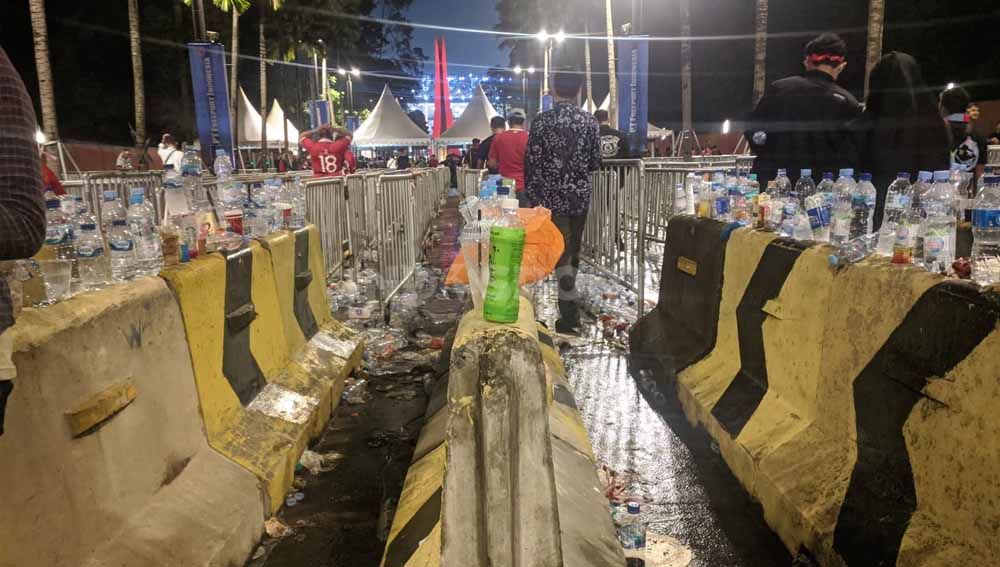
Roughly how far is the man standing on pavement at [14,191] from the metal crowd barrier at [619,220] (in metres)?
6.55

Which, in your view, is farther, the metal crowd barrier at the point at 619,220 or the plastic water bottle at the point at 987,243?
the metal crowd barrier at the point at 619,220

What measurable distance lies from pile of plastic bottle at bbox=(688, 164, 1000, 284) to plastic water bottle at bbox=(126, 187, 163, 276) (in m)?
4.19

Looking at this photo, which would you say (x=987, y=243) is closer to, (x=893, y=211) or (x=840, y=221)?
(x=840, y=221)

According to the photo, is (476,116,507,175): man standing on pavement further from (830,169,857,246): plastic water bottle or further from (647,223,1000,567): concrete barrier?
(647,223,1000,567): concrete barrier

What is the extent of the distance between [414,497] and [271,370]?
1867 mm

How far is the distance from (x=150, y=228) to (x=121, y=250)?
1051 millimetres

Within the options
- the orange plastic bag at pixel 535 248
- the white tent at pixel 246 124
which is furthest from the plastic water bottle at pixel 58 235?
the white tent at pixel 246 124

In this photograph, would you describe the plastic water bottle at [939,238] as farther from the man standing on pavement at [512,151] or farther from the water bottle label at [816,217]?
the man standing on pavement at [512,151]

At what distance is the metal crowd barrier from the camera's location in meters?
8.22

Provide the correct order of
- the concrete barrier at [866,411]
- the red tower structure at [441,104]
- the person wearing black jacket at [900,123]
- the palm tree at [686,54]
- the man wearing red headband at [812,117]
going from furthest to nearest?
1. the red tower structure at [441,104]
2. the palm tree at [686,54]
3. the man wearing red headband at [812,117]
4. the person wearing black jacket at [900,123]
5. the concrete barrier at [866,411]

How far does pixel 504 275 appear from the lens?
2488 mm

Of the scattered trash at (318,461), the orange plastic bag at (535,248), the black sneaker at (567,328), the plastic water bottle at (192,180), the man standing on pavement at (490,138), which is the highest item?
the man standing on pavement at (490,138)

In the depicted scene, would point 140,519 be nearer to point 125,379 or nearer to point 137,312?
point 125,379

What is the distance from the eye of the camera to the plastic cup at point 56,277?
10.9ft
